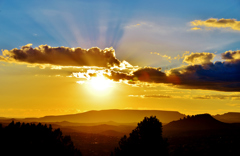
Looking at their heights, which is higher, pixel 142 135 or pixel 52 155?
pixel 142 135

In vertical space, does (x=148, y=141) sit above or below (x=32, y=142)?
above

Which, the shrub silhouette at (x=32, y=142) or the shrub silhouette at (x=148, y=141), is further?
the shrub silhouette at (x=148, y=141)

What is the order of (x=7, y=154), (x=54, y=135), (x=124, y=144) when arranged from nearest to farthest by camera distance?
(x=7, y=154) < (x=54, y=135) < (x=124, y=144)

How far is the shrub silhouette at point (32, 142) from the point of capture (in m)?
64.5

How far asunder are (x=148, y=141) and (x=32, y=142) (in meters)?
32.7

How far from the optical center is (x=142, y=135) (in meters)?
70.2

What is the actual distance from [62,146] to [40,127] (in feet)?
29.1

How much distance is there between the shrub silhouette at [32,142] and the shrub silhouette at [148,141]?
53.2ft

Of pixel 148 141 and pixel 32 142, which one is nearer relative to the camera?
pixel 32 142

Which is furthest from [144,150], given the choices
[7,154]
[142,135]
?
[7,154]

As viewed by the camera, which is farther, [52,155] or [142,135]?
[142,135]

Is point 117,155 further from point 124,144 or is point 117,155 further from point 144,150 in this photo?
point 144,150

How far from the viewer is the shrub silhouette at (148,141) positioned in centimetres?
6744

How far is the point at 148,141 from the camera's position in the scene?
226ft
